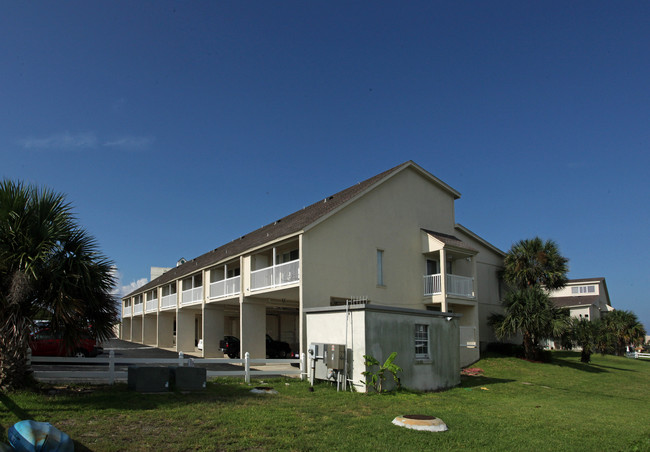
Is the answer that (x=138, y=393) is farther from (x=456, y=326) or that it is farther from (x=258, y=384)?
(x=456, y=326)

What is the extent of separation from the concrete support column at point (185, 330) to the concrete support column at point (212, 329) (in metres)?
4.57

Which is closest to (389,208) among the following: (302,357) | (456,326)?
(456,326)

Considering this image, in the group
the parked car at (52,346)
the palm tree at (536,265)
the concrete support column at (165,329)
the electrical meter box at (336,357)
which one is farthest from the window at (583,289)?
the parked car at (52,346)

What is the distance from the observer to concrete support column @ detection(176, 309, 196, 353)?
109 ft

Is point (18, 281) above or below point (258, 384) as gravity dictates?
above

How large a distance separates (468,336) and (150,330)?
29.4 meters

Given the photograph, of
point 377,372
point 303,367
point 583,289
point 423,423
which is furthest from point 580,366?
point 583,289

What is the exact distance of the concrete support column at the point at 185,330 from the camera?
3316 centimetres

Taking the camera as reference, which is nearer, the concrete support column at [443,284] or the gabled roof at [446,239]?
the concrete support column at [443,284]

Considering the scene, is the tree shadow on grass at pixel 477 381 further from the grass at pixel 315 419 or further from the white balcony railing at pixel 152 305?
the white balcony railing at pixel 152 305

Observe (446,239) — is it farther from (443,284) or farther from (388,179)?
(388,179)

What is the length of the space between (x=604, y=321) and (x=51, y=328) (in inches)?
1755

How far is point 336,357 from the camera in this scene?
14656 millimetres

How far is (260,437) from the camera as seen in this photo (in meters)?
8.43
